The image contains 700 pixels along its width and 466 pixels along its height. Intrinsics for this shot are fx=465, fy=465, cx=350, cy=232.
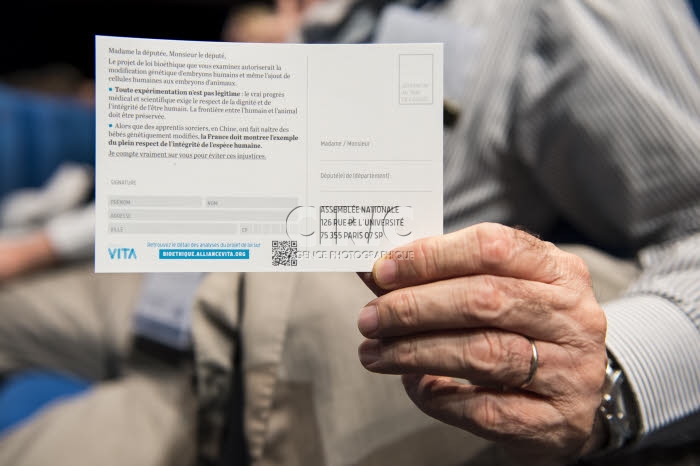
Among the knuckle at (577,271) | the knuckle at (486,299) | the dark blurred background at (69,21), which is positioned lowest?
the knuckle at (486,299)

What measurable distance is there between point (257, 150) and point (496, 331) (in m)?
0.21

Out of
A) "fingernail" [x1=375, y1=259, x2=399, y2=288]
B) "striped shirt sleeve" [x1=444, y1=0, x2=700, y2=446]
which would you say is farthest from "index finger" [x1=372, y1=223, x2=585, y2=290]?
"striped shirt sleeve" [x1=444, y1=0, x2=700, y2=446]

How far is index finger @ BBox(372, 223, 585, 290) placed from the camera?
32 cm

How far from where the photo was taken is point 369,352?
0.35 m

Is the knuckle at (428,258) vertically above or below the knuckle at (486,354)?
above

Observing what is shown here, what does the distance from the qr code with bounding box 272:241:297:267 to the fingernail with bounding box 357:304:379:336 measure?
6 centimetres

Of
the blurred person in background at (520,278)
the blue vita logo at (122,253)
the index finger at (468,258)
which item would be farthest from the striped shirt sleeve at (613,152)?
the blue vita logo at (122,253)

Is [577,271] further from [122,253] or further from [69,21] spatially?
[69,21]

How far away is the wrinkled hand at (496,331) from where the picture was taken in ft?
1.04

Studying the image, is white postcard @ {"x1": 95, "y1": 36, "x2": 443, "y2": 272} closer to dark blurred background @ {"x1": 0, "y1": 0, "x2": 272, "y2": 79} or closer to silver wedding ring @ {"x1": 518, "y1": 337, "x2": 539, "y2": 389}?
silver wedding ring @ {"x1": 518, "y1": 337, "x2": 539, "y2": 389}

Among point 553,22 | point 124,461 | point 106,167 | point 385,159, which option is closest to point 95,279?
point 124,461

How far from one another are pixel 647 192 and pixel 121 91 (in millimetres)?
517

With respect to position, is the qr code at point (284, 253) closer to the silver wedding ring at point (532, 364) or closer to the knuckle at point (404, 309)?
the knuckle at point (404, 309)

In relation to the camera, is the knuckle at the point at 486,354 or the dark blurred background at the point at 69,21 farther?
the dark blurred background at the point at 69,21
